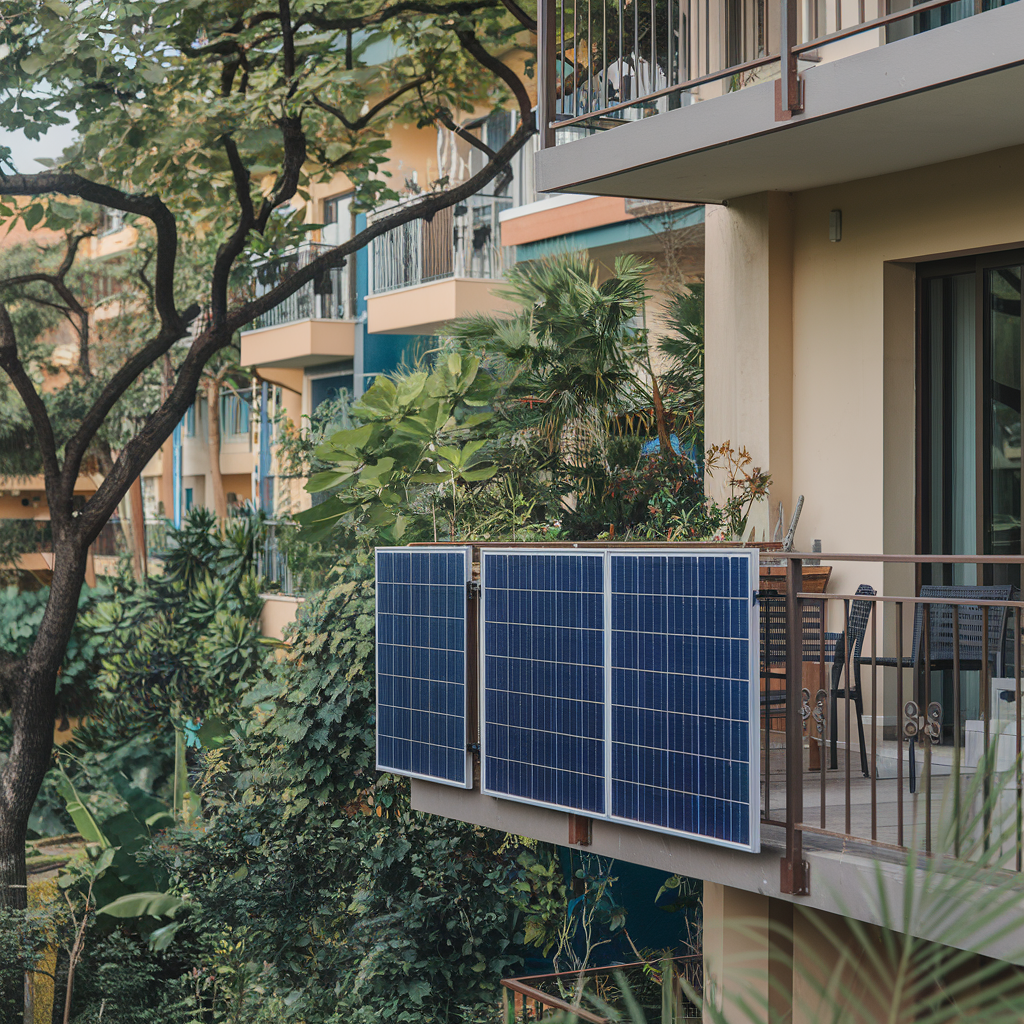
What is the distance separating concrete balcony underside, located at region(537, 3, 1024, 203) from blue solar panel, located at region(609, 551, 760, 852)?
258cm

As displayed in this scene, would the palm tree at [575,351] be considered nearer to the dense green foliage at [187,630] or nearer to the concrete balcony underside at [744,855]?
the concrete balcony underside at [744,855]

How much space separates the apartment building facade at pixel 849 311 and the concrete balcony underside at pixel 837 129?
0.01 meters

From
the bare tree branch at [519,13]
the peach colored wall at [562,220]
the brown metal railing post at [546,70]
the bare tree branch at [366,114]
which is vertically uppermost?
the bare tree branch at [519,13]

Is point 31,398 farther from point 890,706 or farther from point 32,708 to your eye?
point 890,706

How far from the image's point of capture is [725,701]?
570 cm

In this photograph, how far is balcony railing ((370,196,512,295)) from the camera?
62.6ft

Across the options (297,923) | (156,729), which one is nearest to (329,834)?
(297,923)

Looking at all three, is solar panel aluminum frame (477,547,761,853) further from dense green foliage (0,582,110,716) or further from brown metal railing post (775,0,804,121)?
dense green foliage (0,582,110,716)

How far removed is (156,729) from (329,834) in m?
10.3

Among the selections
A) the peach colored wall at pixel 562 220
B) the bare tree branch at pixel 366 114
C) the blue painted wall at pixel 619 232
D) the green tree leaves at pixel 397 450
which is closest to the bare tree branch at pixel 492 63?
the bare tree branch at pixel 366 114

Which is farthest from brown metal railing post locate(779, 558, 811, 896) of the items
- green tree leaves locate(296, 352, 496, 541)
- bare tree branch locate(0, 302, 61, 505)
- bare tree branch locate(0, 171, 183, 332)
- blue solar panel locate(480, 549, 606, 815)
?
bare tree branch locate(0, 302, 61, 505)

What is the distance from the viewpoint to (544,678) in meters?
6.95

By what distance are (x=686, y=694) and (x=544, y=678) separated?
1192mm

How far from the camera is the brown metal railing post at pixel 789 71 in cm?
678
